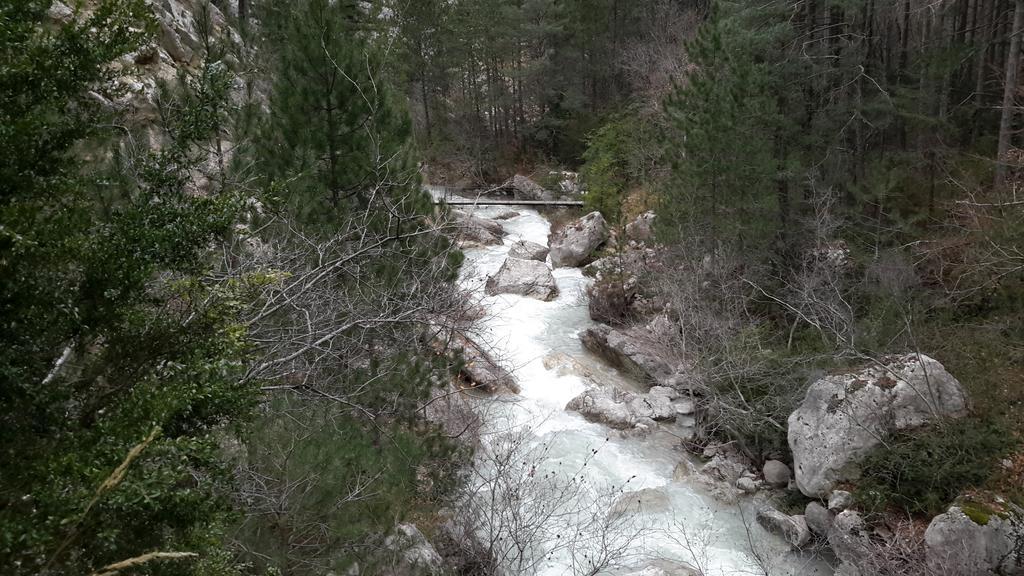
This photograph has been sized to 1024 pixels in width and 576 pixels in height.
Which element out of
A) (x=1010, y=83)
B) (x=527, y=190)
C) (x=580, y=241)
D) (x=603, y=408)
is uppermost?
(x=1010, y=83)

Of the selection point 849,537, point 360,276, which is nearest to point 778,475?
point 849,537

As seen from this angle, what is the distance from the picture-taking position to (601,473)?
396 inches

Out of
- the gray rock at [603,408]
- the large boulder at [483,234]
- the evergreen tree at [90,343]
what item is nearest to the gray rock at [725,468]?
the gray rock at [603,408]

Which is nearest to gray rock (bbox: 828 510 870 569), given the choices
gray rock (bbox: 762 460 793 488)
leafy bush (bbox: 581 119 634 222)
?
gray rock (bbox: 762 460 793 488)

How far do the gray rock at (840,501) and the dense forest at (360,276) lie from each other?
0.11m

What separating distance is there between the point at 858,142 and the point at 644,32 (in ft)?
52.1

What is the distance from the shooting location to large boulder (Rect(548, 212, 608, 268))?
19344 mm

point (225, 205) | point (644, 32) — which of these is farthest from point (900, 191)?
point (644, 32)

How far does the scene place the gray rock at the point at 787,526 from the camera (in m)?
8.48

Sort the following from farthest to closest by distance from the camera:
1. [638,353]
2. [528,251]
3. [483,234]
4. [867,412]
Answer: [483,234], [528,251], [638,353], [867,412]

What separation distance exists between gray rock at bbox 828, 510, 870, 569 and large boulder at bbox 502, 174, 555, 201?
794 inches

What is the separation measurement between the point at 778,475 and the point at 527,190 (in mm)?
20039

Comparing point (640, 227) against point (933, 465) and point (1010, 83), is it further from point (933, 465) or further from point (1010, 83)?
point (933, 465)

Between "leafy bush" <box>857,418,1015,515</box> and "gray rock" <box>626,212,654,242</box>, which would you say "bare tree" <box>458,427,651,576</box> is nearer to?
"leafy bush" <box>857,418,1015,515</box>
